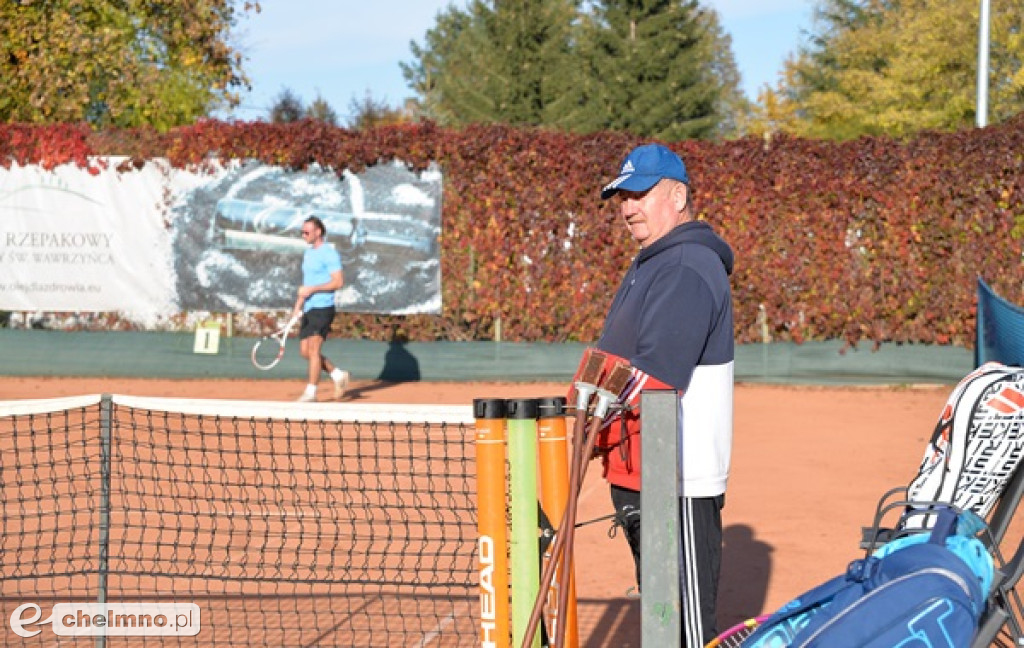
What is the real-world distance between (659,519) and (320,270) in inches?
469

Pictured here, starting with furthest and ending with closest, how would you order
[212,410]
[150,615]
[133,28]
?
1. [133,28]
2. [150,615]
3. [212,410]

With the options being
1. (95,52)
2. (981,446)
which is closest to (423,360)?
(95,52)

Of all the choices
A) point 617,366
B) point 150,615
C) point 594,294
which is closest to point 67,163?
point 594,294

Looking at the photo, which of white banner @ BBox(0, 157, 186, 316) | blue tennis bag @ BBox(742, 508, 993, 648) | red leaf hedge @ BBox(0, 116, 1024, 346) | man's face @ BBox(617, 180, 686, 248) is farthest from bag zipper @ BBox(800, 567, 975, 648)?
white banner @ BBox(0, 157, 186, 316)

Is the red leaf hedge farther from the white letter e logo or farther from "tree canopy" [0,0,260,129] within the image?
the white letter e logo

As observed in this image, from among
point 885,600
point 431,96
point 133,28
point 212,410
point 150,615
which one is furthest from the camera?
point 431,96

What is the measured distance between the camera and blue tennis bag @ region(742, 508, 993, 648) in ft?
10.9

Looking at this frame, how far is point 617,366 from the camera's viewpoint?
145 inches

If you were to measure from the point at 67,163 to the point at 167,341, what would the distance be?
270 cm

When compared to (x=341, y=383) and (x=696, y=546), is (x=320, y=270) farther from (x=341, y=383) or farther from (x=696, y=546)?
(x=696, y=546)

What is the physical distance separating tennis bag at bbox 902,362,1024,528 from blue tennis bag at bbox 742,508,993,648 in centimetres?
54

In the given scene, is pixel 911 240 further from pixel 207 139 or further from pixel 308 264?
pixel 207 139

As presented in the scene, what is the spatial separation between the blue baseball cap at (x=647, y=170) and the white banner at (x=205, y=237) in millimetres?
13547

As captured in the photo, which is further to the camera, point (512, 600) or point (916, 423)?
point (916, 423)
